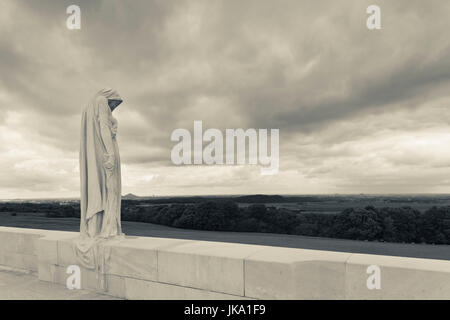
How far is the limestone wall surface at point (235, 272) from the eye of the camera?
3277 millimetres

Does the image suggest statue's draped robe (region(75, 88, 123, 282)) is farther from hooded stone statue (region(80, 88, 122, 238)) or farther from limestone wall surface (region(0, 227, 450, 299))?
limestone wall surface (region(0, 227, 450, 299))

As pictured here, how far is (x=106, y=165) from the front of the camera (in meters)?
5.07

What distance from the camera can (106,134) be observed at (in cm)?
512

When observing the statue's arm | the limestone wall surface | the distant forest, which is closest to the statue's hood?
the statue's arm

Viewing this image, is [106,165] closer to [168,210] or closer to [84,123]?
[84,123]

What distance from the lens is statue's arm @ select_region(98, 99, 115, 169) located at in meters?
5.09

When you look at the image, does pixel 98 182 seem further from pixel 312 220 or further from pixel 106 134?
pixel 312 220

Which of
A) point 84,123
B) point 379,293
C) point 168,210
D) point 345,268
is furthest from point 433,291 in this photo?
point 168,210

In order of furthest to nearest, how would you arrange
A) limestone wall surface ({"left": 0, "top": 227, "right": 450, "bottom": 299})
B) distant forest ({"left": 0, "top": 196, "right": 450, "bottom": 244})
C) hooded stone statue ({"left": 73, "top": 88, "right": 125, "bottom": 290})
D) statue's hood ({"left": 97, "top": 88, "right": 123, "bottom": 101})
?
distant forest ({"left": 0, "top": 196, "right": 450, "bottom": 244})
statue's hood ({"left": 97, "top": 88, "right": 123, "bottom": 101})
hooded stone statue ({"left": 73, "top": 88, "right": 125, "bottom": 290})
limestone wall surface ({"left": 0, "top": 227, "right": 450, "bottom": 299})

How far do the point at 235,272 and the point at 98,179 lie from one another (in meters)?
2.86

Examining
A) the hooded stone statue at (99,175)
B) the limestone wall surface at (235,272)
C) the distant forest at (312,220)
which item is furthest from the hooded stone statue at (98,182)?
the distant forest at (312,220)

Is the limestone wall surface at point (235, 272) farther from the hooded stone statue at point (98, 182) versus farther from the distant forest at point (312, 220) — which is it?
the distant forest at point (312, 220)

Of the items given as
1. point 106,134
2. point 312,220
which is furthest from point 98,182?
point 312,220

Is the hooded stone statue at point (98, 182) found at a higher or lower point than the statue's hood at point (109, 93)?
lower
